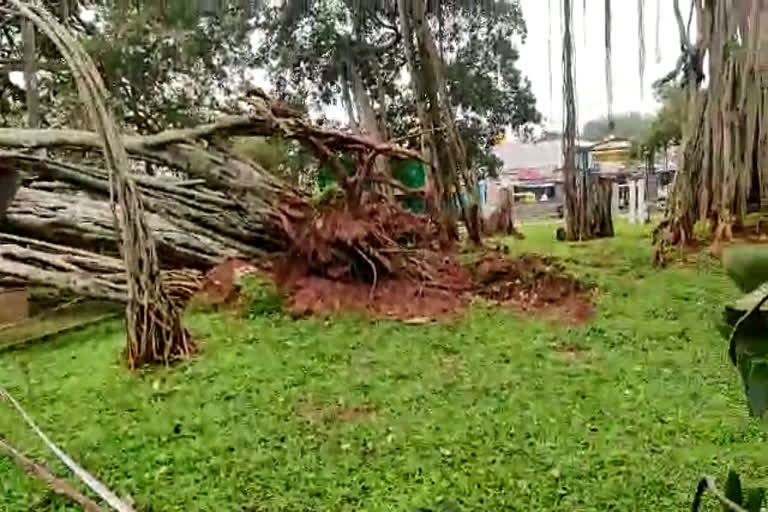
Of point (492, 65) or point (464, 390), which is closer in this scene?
point (464, 390)

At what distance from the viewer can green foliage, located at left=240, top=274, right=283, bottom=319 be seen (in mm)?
4555

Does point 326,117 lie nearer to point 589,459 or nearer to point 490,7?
point 490,7

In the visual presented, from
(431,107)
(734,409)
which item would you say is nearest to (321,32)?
(431,107)

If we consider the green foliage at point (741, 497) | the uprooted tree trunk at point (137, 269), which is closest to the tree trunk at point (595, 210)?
the uprooted tree trunk at point (137, 269)

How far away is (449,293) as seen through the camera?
4.82 meters

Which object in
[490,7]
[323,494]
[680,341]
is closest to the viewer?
[323,494]

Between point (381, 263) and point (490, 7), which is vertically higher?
point (490, 7)

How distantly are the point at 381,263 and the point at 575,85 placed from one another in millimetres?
2497

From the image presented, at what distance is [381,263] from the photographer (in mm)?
4891

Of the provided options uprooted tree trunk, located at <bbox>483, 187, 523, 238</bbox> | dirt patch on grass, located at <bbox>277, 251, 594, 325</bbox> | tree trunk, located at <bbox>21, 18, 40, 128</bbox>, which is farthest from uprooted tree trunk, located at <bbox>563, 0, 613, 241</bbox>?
tree trunk, located at <bbox>21, 18, 40, 128</bbox>

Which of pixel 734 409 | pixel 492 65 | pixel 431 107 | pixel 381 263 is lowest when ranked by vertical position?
pixel 734 409

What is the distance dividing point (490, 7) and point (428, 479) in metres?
9.48

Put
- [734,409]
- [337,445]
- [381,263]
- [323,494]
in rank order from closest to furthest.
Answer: [323,494], [337,445], [734,409], [381,263]

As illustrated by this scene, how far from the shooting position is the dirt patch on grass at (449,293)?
178 inches
